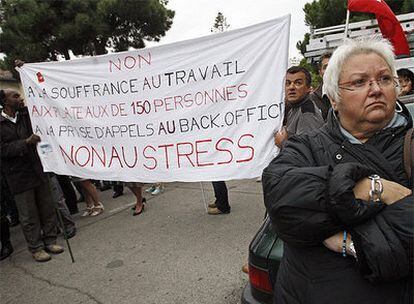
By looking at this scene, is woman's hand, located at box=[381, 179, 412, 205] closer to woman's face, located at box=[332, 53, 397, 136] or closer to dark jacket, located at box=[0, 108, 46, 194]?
woman's face, located at box=[332, 53, 397, 136]

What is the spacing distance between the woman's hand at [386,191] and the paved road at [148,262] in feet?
5.98

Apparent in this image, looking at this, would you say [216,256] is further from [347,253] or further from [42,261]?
[347,253]

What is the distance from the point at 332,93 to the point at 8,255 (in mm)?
4239

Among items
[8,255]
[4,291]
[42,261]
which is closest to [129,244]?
[42,261]

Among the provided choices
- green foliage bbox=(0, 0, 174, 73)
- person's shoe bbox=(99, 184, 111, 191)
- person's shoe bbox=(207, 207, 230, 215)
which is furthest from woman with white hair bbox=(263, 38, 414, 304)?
green foliage bbox=(0, 0, 174, 73)

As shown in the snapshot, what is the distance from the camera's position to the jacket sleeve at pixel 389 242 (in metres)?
0.91

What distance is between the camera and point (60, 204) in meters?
4.20

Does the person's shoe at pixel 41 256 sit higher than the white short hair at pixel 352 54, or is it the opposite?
the white short hair at pixel 352 54

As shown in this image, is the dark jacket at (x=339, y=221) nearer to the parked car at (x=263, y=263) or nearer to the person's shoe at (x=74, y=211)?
the parked car at (x=263, y=263)

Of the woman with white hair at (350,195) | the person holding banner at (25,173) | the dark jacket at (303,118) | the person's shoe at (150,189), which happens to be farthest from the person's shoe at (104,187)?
the woman with white hair at (350,195)

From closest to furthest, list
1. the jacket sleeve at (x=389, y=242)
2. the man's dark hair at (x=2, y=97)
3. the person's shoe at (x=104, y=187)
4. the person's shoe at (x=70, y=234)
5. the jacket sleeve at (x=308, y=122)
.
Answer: the jacket sleeve at (x=389, y=242)
the jacket sleeve at (x=308, y=122)
the man's dark hair at (x=2, y=97)
the person's shoe at (x=70, y=234)
the person's shoe at (x=104, y=187)

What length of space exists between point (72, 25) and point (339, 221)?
11.8 meters

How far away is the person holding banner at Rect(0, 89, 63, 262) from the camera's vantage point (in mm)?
3598

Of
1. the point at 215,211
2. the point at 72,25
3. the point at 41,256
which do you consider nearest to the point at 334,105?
the point at 215,211
